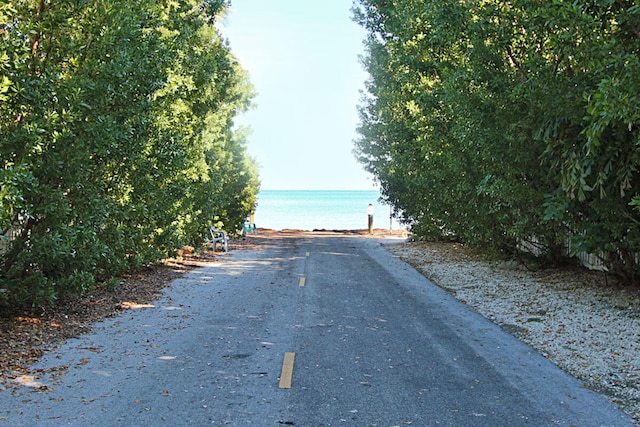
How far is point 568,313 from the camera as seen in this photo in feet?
35.9

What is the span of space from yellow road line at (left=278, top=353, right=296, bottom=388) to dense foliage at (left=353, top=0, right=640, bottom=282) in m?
4.29

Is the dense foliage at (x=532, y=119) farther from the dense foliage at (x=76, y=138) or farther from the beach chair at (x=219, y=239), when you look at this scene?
the beach chair at (x=219, y=239)

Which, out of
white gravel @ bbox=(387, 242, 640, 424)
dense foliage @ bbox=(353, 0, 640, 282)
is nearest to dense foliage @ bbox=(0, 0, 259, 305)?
dense foliage @ bbox=(353, 0, 640, 282)

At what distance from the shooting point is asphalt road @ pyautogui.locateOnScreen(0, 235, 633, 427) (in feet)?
18.3

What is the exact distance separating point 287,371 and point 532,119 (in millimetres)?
6913

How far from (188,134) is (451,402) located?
1265cm

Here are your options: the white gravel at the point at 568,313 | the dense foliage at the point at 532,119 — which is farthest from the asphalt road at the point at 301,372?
the dense foliage at the point at 532,119

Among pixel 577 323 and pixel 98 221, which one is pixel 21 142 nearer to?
pixel 98 221

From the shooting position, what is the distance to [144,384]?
645cm

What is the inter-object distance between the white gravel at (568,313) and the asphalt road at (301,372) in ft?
1.24

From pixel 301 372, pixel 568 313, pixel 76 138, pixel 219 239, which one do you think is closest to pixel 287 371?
pixel 301 372

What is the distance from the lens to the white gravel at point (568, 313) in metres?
7.27

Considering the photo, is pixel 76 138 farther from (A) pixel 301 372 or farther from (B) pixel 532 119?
(B) pixel 532 119

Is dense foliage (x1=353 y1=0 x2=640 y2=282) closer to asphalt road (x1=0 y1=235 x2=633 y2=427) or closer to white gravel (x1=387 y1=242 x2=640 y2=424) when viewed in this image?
white gravel (x1=387 y1=242 x2=640 y2=424)
